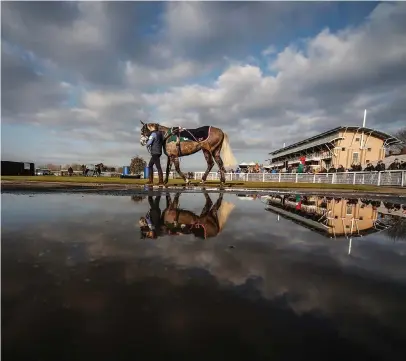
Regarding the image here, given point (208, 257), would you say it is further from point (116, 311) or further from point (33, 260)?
point (33, 260)

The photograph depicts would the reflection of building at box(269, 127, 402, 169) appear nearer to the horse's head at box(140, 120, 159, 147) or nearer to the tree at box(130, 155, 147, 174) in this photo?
the horse's head at box(140, 120, 159, 147)

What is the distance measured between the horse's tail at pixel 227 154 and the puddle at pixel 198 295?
1130cm

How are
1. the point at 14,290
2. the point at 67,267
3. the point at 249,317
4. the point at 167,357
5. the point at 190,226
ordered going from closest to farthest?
the point at 167,357, the point at 249,317, the point at 14,290, the point at 67,267, the point at 190,226

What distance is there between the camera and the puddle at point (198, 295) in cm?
130

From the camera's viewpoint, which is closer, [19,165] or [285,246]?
[285,246]

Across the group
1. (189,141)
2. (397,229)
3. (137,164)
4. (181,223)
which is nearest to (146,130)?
(189,141)

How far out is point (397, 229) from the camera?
14.5ft

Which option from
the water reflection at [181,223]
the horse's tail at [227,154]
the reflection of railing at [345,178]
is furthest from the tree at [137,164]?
the water reflection at [181,223]

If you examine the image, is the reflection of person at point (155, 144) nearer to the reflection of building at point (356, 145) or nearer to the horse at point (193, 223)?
the horse at point (193, 223)

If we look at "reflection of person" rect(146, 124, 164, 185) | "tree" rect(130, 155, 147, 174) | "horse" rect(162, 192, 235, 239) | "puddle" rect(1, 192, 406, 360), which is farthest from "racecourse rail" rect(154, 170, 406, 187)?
"tree" rect(130, 155, 147, 174)

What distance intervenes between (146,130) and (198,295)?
12.1 metres

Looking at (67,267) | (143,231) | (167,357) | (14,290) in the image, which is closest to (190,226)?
(143,231)

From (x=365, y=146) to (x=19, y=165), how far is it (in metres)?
52.1

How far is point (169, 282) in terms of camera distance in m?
2.00
